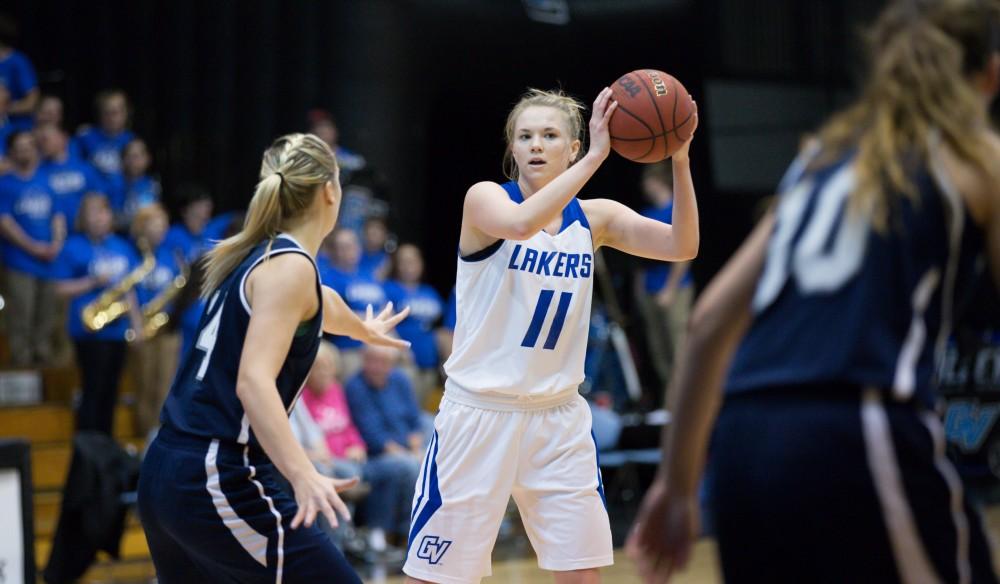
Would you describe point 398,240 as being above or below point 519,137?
below

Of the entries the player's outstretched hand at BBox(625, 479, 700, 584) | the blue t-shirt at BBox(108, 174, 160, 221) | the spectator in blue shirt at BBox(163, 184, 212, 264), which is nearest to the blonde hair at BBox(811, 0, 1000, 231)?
the player's outstretched hand at BBox(625, 479, 700, 584)

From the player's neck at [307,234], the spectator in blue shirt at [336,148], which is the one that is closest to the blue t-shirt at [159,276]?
the spectator in blue shirt at [336,148]

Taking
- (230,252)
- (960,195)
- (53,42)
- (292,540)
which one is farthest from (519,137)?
(53,42)

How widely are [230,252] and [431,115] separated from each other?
948 centimetres

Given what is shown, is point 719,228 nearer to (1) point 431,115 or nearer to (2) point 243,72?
(1) point 431,115

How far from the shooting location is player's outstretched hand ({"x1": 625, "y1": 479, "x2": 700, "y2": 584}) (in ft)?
7.57

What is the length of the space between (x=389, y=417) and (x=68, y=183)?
3136 millimetres

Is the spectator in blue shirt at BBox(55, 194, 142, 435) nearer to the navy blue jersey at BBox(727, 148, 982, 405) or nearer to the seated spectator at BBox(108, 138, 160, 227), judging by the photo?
the seated spectator at BBox(108, 138, 160, 227)

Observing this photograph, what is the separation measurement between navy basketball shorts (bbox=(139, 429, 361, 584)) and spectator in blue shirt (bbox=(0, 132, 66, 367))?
638 cm

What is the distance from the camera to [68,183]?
9523 millimetres

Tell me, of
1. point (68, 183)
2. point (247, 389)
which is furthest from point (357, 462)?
point (247, 389)

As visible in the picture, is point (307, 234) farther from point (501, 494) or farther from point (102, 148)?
point (102, 148)

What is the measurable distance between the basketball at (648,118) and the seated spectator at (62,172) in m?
6.36

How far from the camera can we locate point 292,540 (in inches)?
131
